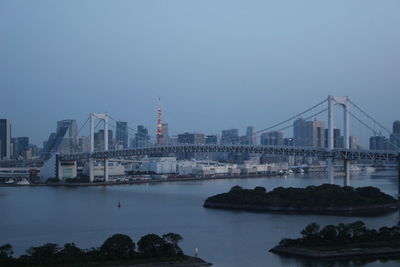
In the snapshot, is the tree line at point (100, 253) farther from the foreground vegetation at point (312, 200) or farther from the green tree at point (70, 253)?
the foreground vegetation at point (312, 200)

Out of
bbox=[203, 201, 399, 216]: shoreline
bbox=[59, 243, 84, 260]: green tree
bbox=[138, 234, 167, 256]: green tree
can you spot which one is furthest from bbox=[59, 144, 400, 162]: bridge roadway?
bbox=[59, 243, 84, 260]: green tree

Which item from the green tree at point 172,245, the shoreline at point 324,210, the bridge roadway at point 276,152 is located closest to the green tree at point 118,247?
the green tree at point 172,245

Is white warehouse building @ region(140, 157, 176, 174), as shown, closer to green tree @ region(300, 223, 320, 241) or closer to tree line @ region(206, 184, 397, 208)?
tree line @ region(206, 184, 397, 208)

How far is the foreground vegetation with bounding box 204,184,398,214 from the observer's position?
10211mm

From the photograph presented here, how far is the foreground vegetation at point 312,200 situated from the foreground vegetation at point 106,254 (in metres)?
4.36

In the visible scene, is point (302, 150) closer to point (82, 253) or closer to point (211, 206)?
point (211, 206)

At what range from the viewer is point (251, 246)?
6.83m

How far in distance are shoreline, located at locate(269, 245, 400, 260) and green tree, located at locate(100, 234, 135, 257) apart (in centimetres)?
138

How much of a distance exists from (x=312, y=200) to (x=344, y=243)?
3.77 m

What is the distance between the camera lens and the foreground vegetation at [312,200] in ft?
33.5

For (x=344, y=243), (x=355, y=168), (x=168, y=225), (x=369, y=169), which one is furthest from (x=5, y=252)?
(x=369, y=169)

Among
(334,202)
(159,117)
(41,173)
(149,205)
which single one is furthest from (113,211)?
(159,117)

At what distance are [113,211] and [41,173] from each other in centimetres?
1051

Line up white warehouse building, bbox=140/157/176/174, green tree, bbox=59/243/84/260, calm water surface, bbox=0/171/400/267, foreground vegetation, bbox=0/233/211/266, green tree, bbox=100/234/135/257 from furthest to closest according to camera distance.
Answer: white warehouse building, bbox=140/157/176/174, calm water surface, bbox=0/171/400/267, green tree, bbox=100/234/135/257, green tree, bbox=59/243/84/260, foreground vegetation, bbox=0/233/211/266
